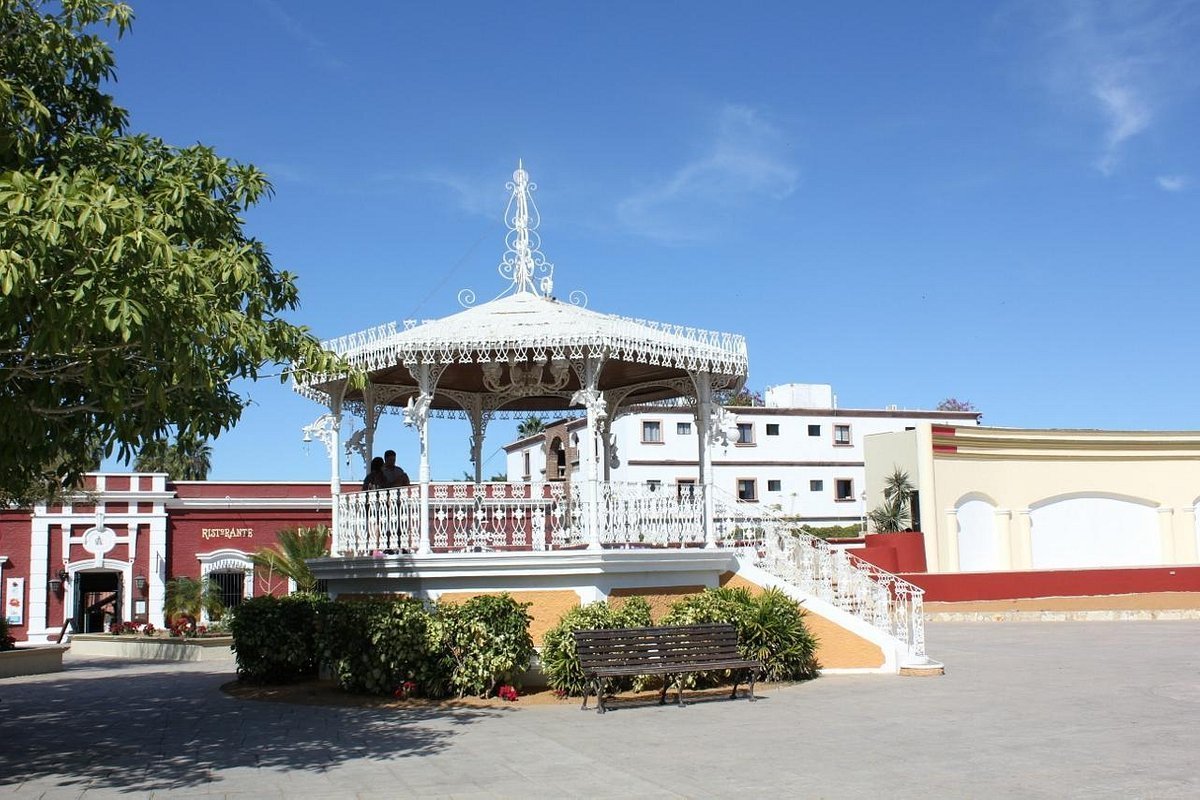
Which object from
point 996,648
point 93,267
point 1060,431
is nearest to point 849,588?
point 996,648

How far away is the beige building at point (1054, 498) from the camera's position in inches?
1308

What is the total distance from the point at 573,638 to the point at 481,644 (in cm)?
113

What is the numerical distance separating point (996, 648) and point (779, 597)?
7.22 meters

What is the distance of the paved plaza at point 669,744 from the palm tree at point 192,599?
16605mm

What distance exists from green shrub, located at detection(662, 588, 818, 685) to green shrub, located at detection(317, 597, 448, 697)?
292 centimetres

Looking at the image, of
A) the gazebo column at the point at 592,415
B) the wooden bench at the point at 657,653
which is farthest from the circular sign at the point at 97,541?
the wooden bench at the point at 657,653

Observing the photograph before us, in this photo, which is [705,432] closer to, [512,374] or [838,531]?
[512,374]

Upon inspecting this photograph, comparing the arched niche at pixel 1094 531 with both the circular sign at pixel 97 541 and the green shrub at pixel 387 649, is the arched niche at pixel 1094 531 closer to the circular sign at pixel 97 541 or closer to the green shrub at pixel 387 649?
the green shrub at pixel 387 649

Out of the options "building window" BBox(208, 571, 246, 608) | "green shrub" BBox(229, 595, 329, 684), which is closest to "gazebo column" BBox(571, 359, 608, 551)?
"green shrub" BBox(229, 595, 329, 684)

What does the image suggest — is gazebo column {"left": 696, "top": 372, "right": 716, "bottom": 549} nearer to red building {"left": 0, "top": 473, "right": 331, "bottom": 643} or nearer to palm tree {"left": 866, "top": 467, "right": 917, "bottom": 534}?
red building {"left": 0, "top": 473, "right": 331, "bottom": 643}

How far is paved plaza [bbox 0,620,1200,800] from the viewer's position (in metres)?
8.33

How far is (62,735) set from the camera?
37.8 feet

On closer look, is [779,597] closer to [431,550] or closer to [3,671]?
[431,550]

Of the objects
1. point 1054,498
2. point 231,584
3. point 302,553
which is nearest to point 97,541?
point 231,584
